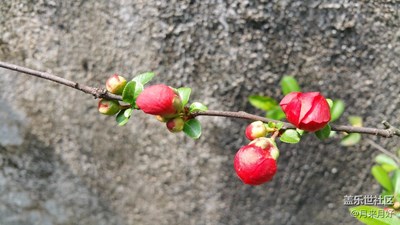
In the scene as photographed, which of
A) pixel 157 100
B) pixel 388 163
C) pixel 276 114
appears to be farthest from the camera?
pixel 388 163

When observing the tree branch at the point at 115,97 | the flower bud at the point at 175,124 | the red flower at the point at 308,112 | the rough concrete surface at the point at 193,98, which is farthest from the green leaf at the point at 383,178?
the flower bud at the point at 175,124

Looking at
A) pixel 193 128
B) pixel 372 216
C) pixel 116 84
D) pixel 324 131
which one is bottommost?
pixel 372 216

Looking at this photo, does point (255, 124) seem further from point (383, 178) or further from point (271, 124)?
point (383, 178)

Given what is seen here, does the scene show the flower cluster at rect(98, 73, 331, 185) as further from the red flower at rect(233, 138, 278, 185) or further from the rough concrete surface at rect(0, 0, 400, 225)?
the rough concrete surface at rect(0, 0, 400, 225)

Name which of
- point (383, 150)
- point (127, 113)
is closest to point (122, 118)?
point (127, 113)

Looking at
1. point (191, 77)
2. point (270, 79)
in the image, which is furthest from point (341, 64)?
point (191, 77)

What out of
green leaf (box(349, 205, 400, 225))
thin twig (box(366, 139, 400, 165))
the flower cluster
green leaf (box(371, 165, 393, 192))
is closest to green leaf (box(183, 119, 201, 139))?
the flower cluster

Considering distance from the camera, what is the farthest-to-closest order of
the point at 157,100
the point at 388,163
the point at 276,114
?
1. the point at 388,163
2. the point at 276,114
3. the point at 157,100

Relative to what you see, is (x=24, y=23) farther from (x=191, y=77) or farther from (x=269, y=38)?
(x=269, y=38)
